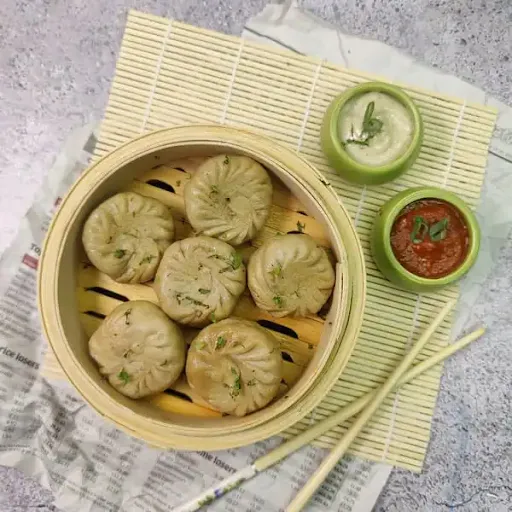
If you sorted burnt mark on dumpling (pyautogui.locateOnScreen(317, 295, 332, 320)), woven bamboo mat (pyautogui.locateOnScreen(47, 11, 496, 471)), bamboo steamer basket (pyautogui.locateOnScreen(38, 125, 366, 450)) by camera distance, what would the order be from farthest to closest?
woven bamboo mat (pyautogui.locateOnScreen(47, 11, 496, 471)) → burnt mark on dumpling (pyautogui.locateOnScreen(317, 295, 332, 320)) → bamboo steamer basket (pyautogui.locateOnScreen(38, 125, 366, 450))

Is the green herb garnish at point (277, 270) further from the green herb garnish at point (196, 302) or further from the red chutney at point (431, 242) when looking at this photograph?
the red chutney at point (431, 242)

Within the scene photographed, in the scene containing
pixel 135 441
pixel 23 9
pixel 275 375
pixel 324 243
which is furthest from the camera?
pixel 23 9

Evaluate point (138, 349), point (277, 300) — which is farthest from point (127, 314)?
point (277, 300)

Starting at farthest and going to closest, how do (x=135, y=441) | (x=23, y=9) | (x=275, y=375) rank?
(x=23, y=9)
(x=135, y=441)
(x=275, y=375)

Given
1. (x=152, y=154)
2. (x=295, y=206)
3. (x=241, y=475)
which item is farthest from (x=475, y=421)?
(x=152, y=154)

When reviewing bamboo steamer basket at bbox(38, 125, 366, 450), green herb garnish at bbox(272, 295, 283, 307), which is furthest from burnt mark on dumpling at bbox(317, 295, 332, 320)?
green herb garnish at bbox(272, 295, 283, 307)

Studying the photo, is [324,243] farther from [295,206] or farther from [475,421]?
[475,421]

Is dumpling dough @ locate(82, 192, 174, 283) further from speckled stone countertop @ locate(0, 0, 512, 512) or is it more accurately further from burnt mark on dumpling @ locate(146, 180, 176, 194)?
speckled stone countertop @ locate(0, 0, 512, 512)

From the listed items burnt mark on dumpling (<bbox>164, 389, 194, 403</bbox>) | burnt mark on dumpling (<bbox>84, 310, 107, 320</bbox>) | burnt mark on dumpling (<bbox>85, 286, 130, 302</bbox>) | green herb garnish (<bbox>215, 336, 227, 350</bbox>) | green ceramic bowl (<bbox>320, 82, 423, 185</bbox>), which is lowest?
burnt mark on dumpling (<bbox>164, 389, 194, 403</bbox>)
